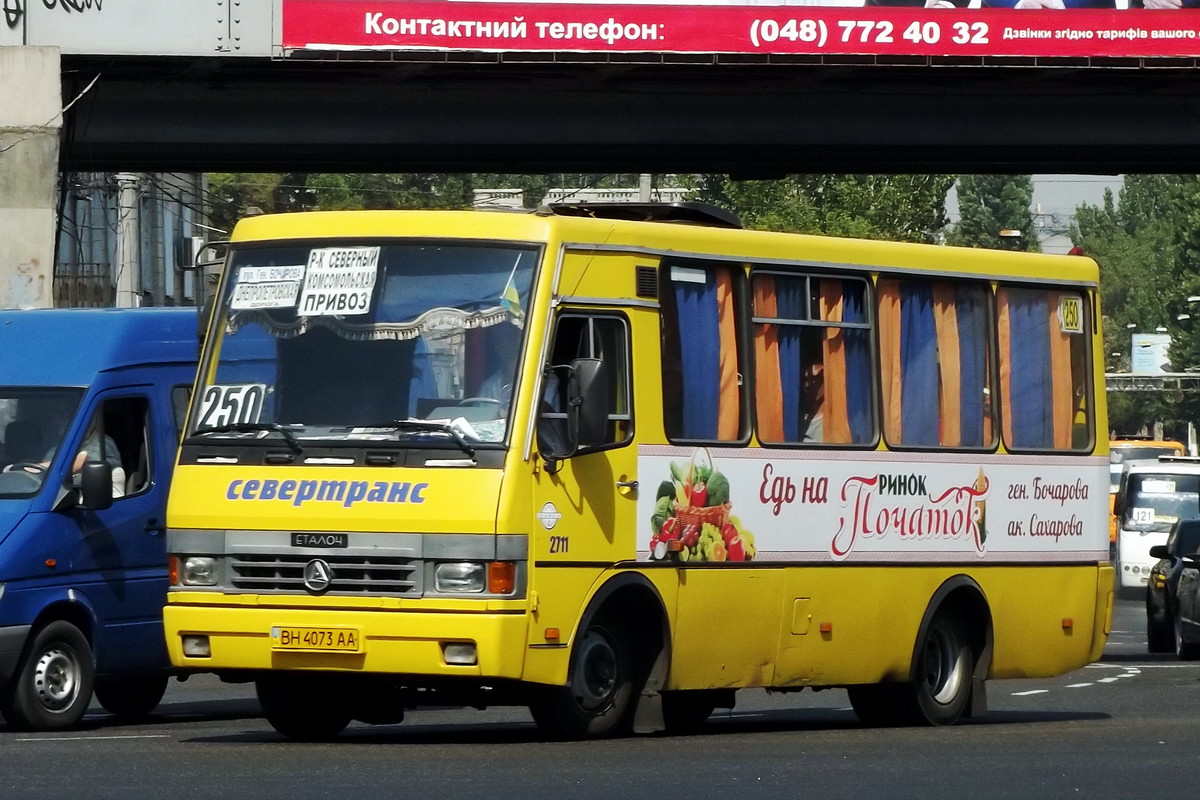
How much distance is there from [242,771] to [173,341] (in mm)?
5745

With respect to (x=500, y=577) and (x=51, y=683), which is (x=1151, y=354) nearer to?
(x=51, y=683)

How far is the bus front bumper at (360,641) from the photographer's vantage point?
1205 cm

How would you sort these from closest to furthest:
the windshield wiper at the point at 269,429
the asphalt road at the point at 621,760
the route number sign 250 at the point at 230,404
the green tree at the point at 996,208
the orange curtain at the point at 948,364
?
the asphalt road at the point at 621,760 < the windshield wiper at the point at 269,429 < the route number sign 250 at the point at 230,404 < the orange curtain at the point at 948,364 < the green tree at the point at 996,208

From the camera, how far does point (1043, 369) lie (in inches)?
640

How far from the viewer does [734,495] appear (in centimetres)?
1378

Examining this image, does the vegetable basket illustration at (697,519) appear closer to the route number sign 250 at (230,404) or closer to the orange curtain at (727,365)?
the orange curtain at (727,365)

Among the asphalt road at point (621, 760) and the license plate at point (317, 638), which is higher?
the license plate at point (317, 638)

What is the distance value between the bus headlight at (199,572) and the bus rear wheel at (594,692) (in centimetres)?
169

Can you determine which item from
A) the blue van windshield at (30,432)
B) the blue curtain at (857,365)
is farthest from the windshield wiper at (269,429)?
the blue curtain at (857,365)

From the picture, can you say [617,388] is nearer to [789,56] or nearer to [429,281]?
[429,281]

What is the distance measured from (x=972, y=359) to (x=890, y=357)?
2.85ft

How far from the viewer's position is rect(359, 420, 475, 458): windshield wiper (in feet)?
40.2

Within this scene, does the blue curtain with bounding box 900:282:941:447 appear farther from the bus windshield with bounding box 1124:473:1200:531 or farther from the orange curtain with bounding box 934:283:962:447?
the bus windshield with bounding box 1124:473:1200:531

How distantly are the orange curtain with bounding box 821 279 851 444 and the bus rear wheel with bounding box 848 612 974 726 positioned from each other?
146 centimetres
